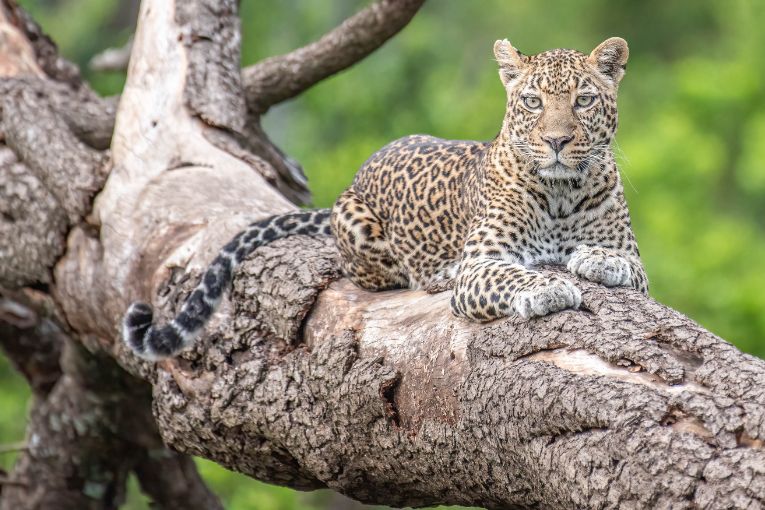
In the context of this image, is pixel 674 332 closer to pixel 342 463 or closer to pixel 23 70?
pixel 342 463

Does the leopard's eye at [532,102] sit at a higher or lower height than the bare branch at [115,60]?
lower

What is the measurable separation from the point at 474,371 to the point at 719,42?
30.0 m

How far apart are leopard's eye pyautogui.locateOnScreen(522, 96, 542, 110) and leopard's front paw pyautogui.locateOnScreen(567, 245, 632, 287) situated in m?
0.84

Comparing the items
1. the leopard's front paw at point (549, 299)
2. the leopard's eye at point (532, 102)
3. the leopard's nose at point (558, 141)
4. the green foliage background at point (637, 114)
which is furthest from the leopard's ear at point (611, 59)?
the green foliage background at point (637, 114)

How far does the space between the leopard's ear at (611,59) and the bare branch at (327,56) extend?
248cm

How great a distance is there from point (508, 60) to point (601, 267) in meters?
1.45

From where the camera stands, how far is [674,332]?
5.21 m

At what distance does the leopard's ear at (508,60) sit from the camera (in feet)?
23.9

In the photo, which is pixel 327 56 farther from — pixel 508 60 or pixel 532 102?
pixel 532 102

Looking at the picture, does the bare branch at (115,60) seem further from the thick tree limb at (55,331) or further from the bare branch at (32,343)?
the bare branch at (32,343)

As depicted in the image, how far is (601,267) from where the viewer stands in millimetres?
6469

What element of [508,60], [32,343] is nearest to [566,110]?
[508,60]

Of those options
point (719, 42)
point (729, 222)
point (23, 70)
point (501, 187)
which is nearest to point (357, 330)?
point (501, 187)

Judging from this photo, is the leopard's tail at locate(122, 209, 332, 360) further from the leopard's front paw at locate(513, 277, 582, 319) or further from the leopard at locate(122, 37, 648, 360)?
the leopard's front paw at locate(513, 277, 582, 319)
